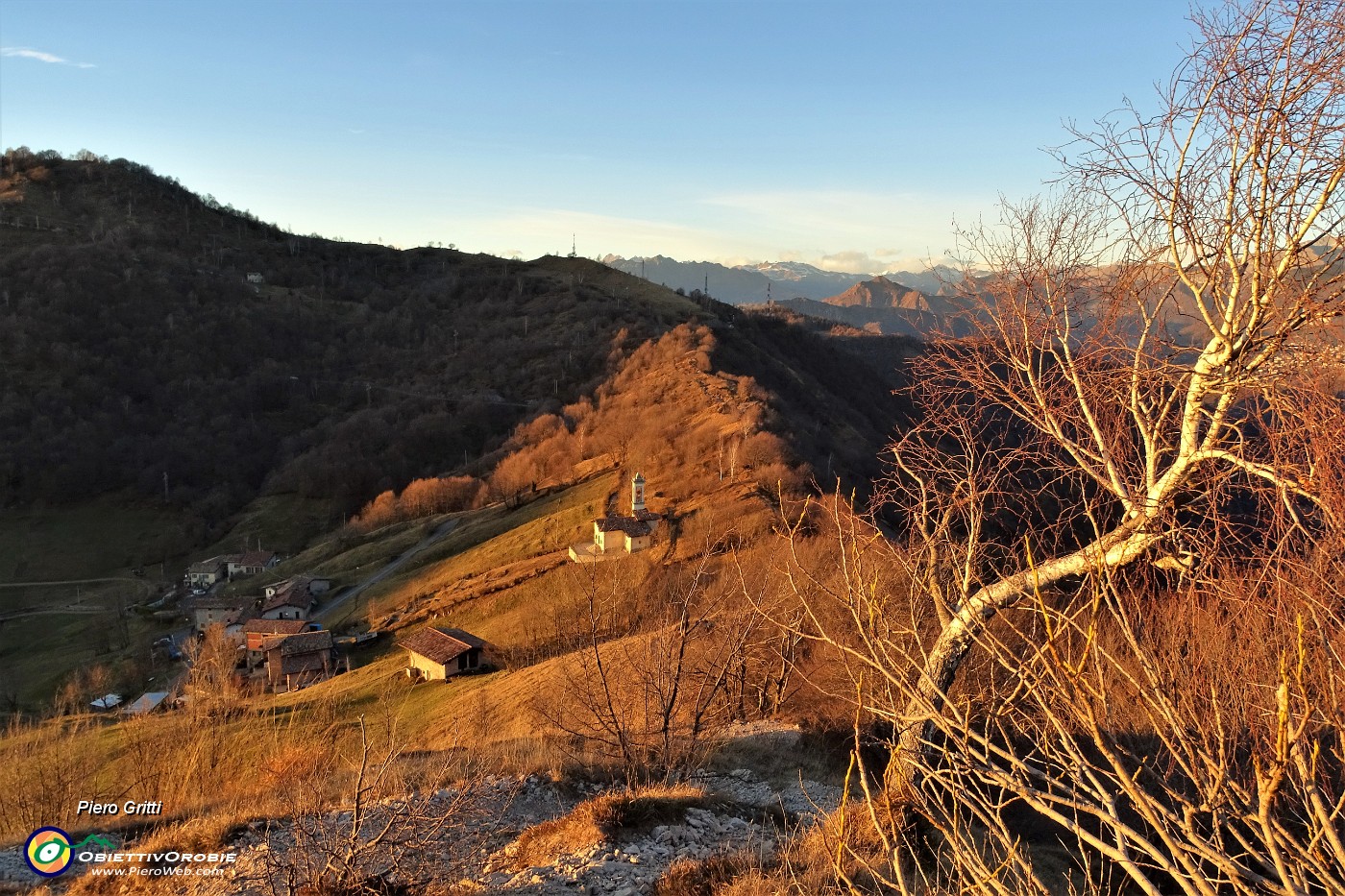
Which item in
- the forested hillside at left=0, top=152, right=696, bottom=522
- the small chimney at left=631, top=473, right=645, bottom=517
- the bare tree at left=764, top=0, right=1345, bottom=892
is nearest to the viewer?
the bare tree at left=764, top=0, right=1345, bottom=892

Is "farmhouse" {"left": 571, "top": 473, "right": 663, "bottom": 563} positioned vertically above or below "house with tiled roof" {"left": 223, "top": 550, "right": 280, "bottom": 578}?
above

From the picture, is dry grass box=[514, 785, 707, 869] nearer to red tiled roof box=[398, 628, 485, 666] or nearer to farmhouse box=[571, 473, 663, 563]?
red tiled roof box=[398, 628, 485, 666]

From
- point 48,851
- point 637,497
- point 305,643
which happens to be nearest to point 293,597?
point 305,643

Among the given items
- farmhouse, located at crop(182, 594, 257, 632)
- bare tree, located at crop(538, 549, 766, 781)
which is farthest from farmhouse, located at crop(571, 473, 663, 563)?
farmhouse, located at crop(182, 594, 257, 632)

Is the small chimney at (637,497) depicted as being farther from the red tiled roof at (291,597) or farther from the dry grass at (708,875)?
the dry grass at (708,875)

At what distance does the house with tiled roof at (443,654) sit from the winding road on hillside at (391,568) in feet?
48.0

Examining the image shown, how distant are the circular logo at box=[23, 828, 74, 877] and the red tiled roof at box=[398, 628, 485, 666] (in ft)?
69.8

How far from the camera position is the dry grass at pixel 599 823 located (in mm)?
6441

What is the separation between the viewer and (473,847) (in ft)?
21.5

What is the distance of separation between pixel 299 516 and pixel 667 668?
68.4 metres

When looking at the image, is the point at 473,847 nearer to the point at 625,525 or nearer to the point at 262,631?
the point at 625,525

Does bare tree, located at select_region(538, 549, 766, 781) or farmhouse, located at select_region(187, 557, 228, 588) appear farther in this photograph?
Result: farmhouse, located at select_region(187, 557, 228, 588)

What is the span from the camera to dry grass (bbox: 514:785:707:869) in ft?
21.1

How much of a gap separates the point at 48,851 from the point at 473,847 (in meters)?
3.73
